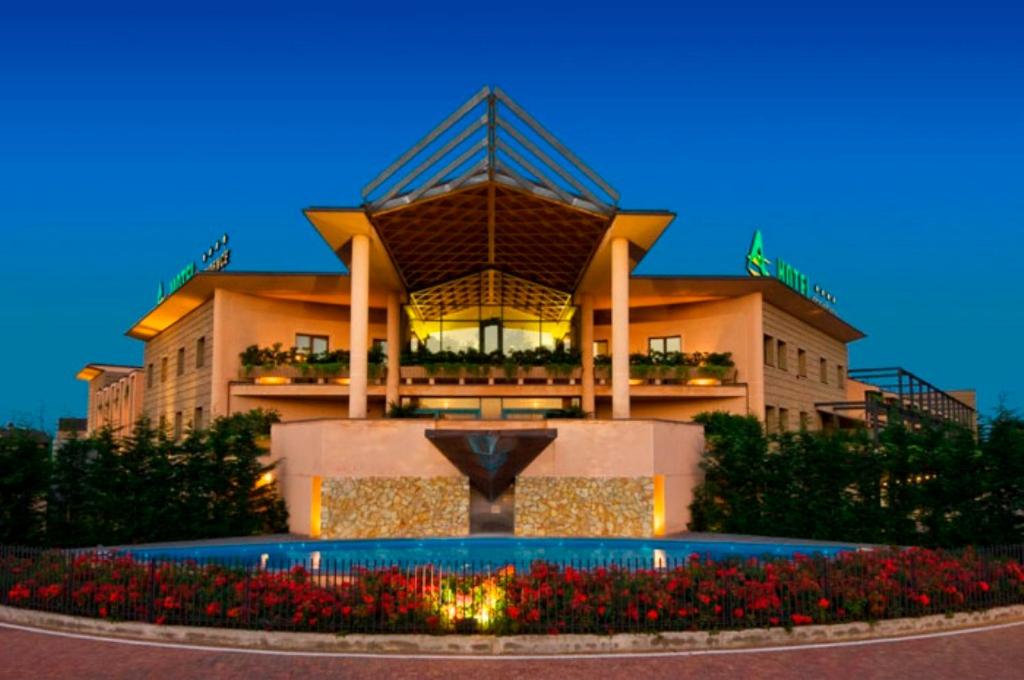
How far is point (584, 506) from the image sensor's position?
76.4 feet

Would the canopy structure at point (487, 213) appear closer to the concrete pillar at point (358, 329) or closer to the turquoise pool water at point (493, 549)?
the concrete pillar at point (358, 329)

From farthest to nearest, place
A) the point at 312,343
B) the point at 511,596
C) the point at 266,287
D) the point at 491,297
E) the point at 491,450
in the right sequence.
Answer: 1. the point at 491,297
2. the point at 312,343
3. the point at 266,287
4. the point at 491,450
5. the point at 511,596

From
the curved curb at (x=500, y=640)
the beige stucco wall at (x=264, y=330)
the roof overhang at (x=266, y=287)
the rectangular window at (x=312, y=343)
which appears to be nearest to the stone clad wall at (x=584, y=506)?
the curved curb at (x=500, y=640)

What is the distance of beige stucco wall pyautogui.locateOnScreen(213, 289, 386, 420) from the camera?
3209cm

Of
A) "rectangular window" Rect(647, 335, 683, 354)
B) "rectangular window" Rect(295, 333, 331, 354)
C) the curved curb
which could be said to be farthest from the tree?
"rectangular window" Rect(647, 335, 683, 354)

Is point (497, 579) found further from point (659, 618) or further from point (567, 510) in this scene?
point (567, 510)

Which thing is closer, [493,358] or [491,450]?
[491,450]

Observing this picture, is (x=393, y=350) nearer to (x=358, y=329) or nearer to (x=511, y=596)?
(x=358, y=329)

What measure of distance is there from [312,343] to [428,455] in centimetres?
1456

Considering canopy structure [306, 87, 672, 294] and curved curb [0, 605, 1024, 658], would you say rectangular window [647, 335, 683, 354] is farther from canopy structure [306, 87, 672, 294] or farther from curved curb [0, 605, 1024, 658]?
curved curb [0, 605, 1024, 658]

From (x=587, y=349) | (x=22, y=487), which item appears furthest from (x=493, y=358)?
(x=22, y=487)

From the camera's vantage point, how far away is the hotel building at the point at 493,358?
75.8ft

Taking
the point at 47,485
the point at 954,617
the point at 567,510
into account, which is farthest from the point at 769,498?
the point at 47,485

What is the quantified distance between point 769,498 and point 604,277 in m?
11.7
